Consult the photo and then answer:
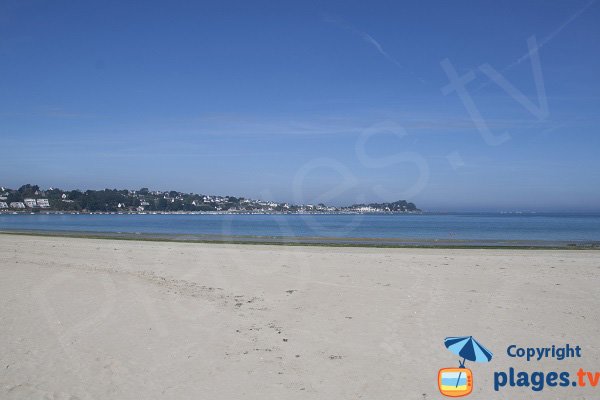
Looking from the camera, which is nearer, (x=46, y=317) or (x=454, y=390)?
(x=454, y=390)

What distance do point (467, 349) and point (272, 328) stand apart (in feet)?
9.77

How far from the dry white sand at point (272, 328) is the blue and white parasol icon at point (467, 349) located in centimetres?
15

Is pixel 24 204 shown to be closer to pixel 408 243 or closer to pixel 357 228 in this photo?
pixel 357 228

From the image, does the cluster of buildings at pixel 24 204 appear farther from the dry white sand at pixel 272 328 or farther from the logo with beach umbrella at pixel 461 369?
the logo with beach umbrella at pixel 461 369

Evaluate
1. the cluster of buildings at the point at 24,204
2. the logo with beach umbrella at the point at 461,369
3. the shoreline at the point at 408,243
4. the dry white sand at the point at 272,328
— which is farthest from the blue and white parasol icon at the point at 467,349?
the cluster of buildings at the point at 24,204

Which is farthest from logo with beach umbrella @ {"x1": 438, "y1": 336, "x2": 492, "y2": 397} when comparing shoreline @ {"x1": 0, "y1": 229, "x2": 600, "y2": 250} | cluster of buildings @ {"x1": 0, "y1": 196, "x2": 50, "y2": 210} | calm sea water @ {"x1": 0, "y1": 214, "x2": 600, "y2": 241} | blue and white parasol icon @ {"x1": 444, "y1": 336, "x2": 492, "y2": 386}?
cluster of buildings @ {"x1": 0, "y1": 196, "x2": 50, "y2": 210}

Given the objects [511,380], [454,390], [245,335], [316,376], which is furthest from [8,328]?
[511,380]

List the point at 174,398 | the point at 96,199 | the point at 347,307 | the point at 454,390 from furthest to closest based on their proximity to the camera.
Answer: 1. the point at 96,199
2. the point at 347,307
3. the point at 454,390
4. the point at 174,398

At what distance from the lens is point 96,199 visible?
132 meters

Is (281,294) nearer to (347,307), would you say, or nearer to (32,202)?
(347,307)

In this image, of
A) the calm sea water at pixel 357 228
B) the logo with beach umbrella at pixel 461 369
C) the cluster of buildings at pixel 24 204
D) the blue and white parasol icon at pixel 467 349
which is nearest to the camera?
the logo with beach umbrella at pixel 461 369

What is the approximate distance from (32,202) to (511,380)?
489 ft

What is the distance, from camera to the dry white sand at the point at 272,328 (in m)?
5.38

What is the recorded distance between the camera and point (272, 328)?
24.7 ft
